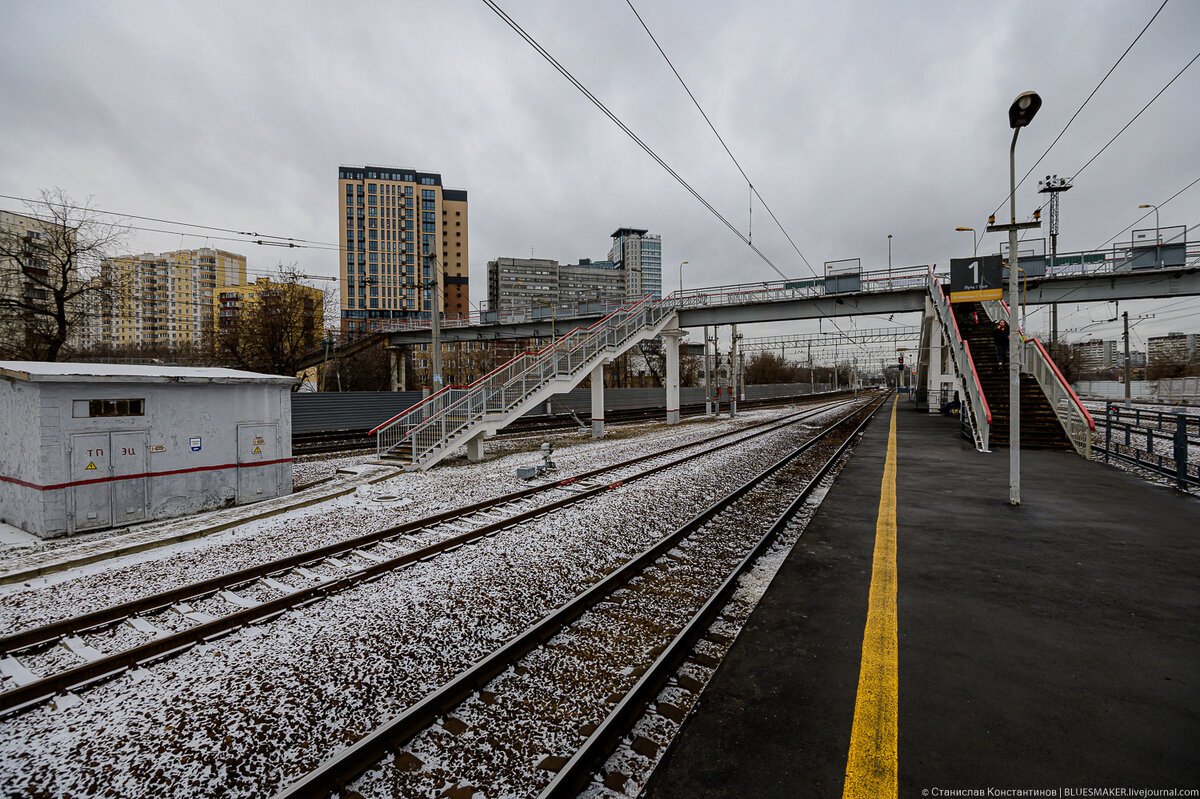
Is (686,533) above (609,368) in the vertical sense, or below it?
below

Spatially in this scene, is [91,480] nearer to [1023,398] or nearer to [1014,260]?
[1014,260]

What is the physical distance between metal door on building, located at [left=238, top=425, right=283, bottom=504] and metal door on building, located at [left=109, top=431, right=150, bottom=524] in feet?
5.33

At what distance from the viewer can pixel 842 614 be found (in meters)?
5.08

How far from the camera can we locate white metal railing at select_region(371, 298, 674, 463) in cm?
1543

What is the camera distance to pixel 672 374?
96.0 feet

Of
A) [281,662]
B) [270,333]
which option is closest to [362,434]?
[270,333]

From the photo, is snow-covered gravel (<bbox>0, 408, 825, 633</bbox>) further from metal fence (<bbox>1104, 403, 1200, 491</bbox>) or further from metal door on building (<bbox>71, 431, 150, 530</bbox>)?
metal fence (<bbox>1104, 403, 1200, 491</bbox>)

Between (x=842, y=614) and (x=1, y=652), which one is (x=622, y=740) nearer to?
(x=842, y=614)

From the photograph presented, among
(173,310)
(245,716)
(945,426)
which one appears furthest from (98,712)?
(173,310)

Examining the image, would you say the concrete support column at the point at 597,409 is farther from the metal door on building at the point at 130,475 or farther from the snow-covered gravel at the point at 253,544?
the metal door on building at the point at 130,475

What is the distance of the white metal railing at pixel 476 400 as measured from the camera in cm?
1543

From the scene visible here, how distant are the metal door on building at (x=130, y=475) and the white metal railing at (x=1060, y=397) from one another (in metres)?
20.8

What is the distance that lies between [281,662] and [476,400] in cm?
1172

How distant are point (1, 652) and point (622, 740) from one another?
5.99 meters
